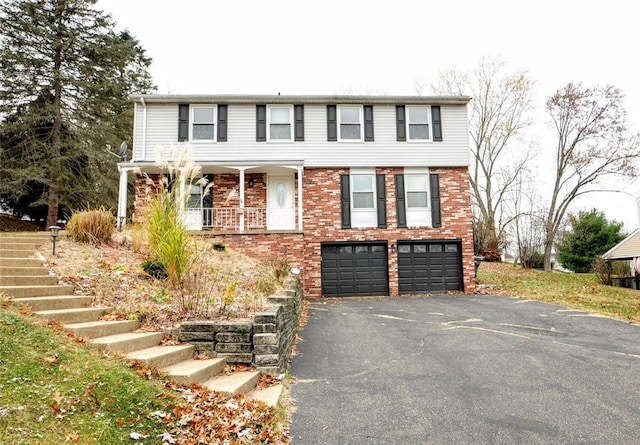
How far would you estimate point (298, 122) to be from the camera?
1529cm

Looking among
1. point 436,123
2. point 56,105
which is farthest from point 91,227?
point 56,105

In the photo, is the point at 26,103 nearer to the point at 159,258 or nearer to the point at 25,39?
the point at 25,39

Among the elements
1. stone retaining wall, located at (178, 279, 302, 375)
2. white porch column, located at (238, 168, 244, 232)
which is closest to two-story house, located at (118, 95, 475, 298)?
white porch column, located at (238, 168, 244, 232)

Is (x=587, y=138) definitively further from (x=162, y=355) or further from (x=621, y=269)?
(x=162, y=355)

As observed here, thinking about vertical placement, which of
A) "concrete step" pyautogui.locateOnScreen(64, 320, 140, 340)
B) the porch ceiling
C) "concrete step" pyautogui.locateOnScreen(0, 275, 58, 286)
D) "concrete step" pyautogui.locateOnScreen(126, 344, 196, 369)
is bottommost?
"concrete step" pyautogui.locateOnScreen(126, 344, 196, 369)

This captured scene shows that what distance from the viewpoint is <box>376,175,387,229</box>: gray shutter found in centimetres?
1501

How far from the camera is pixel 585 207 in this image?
3197 centimetres

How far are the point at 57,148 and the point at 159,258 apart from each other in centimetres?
1537

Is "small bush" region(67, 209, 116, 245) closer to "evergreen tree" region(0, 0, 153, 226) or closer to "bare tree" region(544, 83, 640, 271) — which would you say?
"evergreen tree" region(0, 0, 153, 226)

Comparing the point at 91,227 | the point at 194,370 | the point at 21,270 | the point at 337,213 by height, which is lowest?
the point at 194,370

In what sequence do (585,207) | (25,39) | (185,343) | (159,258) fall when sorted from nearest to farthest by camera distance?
(185,343) → (159,258) → (25,39) → (585,207)

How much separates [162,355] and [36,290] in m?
2.26

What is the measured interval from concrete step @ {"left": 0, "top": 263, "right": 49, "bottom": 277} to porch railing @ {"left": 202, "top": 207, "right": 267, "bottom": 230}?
27.1 feet

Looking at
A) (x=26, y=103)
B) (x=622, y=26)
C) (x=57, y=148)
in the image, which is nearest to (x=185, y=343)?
(x=622, y=26)
